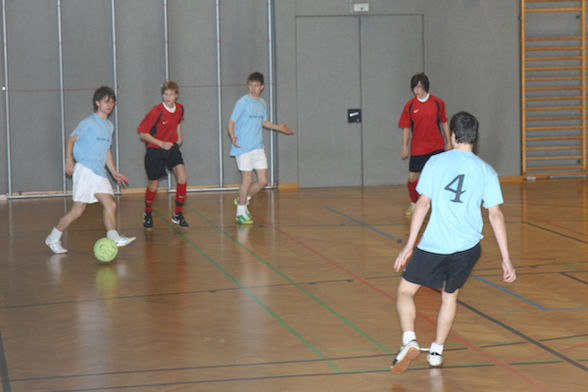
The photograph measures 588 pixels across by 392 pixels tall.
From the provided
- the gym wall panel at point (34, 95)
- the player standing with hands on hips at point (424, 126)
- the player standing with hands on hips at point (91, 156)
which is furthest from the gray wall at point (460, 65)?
the player standing with hands on hips at point (91, 156)

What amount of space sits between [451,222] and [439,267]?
27cm

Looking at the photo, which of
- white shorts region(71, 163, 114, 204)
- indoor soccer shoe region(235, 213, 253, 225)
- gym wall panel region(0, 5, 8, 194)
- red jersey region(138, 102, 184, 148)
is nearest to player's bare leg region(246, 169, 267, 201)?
indoor soccer shoe region(235, 213, 253, 225)

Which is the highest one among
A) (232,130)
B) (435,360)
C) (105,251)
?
(232,130)

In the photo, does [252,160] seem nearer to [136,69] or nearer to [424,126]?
[424,126]

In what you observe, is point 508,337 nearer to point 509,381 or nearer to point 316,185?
point 509,381

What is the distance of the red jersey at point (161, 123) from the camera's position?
967 cm

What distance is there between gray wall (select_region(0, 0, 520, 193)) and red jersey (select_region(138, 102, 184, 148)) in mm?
4640

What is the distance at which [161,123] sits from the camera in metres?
9.69

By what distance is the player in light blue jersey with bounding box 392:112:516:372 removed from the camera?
4.39 meters

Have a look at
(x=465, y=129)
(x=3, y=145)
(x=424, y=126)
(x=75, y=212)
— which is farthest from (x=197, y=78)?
(x=465, y=129)

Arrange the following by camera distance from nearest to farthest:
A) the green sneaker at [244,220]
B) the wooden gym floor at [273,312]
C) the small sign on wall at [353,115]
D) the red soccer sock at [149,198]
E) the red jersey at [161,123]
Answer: the wooden gym floor at [273,312], the red jersey at [161,123], the red soccer sock at [149,198], the green sneaker at [244,220], the small sign on wall at [353,115]

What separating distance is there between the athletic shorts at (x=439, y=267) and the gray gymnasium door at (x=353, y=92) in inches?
400

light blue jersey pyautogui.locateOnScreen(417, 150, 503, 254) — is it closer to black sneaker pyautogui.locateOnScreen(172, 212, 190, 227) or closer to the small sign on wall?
black sneaker pyautogui.locateOnScreen(172, 212, 190, 227)

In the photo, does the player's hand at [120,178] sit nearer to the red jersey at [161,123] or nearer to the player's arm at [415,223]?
the red jersey at [161,123]
